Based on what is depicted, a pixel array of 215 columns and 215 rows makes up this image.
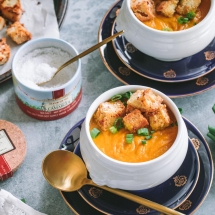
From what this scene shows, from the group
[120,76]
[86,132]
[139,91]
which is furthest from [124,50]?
[86,132]

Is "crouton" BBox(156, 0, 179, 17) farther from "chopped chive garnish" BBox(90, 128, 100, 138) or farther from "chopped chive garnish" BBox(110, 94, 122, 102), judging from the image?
"chopped chive garnish" BBox(90, 128, 100, 138)

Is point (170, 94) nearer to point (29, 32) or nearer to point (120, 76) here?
point (120, 76)

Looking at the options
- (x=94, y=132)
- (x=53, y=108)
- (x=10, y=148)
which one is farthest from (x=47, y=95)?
(x=94, y=132)

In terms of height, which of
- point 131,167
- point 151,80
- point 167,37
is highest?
point 167,37

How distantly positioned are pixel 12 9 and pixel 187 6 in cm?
76

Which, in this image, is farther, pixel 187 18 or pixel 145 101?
pixel 187 18

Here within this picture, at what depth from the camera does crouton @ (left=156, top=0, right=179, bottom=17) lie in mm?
1764

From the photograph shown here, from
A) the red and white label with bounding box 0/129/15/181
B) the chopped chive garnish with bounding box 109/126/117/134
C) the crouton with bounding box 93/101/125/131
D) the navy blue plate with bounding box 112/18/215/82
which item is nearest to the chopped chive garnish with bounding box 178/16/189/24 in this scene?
the navy blue plate with bounding box 112/18/215/82

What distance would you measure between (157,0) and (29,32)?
0.57m

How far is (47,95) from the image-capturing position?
1.76 metres

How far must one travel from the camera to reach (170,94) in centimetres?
182

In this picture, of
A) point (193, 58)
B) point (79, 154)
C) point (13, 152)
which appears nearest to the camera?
point (79, 154)

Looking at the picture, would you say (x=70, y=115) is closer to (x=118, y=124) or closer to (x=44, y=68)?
(x=44, y=68)

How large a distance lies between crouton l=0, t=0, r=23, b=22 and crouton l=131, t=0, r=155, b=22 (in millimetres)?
550
